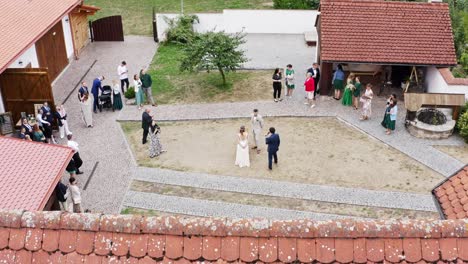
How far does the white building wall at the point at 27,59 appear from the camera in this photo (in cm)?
1930

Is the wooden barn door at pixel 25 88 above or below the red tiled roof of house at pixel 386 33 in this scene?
below

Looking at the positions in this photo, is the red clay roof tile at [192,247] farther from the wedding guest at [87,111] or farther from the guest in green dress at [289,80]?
the guest in green dress at [289,80]

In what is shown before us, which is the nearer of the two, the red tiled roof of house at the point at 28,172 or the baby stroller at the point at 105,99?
the red tiled roof of house at the point at 28,172

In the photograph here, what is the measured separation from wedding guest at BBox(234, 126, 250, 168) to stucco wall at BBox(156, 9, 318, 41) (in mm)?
12703

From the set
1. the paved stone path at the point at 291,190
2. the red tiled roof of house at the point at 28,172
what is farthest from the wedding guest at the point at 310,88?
the red tiled roof of house at the point at 28,172

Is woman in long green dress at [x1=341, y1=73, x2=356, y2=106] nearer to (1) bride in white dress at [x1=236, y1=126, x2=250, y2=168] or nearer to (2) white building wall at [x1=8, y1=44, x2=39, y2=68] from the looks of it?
(1) bride in white dress at [x1=236, y1=126, x2=250, y2=168]

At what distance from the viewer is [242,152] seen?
15664 millimetres

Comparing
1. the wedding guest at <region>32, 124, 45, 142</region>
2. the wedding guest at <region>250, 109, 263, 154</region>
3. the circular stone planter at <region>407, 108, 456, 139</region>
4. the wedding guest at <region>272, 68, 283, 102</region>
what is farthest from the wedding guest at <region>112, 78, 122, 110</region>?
the circular stone planter at <region>407, 108, 456, 139</region>

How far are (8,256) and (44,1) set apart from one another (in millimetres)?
18568

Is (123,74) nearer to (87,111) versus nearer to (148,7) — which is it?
(87,111)

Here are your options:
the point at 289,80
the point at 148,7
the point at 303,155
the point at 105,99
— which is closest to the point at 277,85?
the point at 289,80

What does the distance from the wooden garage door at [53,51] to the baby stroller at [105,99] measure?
10.9 ft

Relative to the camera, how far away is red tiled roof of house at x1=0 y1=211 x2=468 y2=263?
5.75 m

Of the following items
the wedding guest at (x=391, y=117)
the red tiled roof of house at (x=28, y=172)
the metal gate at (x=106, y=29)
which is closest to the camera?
the red tiled roof of house at (x=28, y=172)
